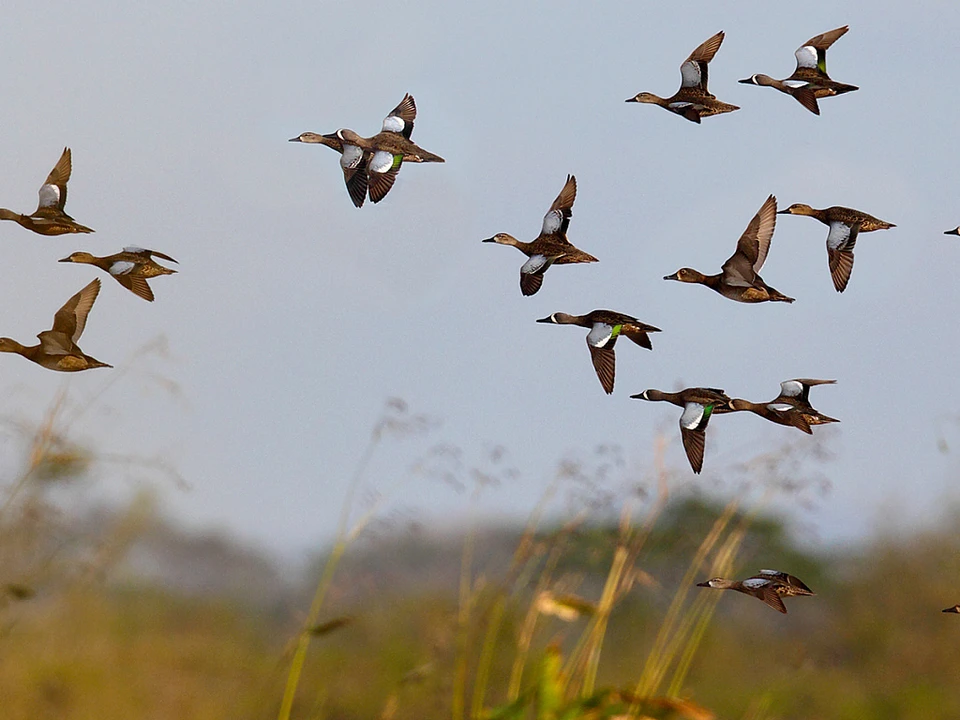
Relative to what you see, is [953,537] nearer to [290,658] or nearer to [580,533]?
[580,533]

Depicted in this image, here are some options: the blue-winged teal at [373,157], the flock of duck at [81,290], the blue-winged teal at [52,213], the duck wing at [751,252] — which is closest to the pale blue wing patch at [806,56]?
the duck wing at [751,252]

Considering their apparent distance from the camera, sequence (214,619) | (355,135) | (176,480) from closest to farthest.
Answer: (355,135) → (176,480) → (214,619)

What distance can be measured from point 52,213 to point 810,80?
5.11 feet

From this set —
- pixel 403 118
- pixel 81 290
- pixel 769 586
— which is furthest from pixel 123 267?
Result: pixel 769 586

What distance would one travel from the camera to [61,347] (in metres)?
1.89

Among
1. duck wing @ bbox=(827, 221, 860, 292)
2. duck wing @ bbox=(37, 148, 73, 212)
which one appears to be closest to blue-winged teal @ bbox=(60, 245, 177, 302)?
duck wing @ bbox=(37, 148, 73, 212)

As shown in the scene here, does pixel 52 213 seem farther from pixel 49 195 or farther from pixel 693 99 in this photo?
pixel 693 99

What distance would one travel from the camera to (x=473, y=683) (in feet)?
20.4

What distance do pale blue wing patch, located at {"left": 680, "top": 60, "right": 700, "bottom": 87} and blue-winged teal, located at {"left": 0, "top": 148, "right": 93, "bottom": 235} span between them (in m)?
1.29

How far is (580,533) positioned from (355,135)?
102 inches

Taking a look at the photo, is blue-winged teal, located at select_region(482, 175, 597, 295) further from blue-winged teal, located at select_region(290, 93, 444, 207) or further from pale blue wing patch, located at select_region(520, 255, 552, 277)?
blue-winged teal, located at select_region(290, 93, 444, 207)

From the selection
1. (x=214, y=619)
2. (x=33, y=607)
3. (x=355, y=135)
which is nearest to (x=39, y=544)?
(x=33, y=607)

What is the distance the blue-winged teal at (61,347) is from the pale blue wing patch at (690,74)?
1367 millimetres

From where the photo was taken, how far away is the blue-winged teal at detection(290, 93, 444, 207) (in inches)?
84.4
